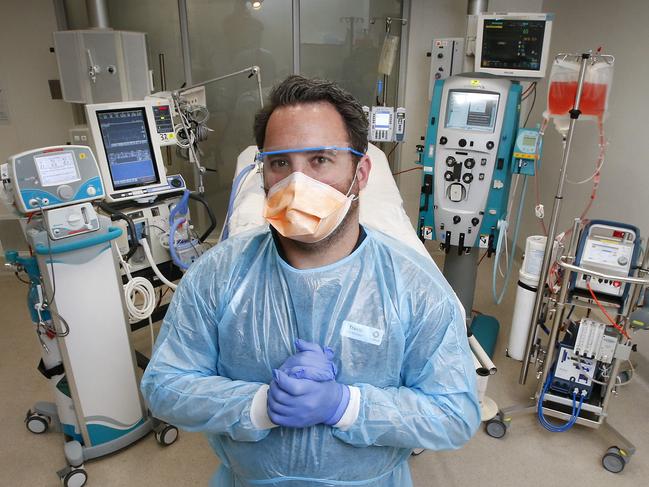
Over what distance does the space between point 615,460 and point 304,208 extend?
2053mm

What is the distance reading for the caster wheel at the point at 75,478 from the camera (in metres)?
2.07

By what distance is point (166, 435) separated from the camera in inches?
90.9

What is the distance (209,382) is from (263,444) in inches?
7.3

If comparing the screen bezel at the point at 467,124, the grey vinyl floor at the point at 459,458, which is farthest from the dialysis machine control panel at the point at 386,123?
the grey vinyl floor at the point at 459,458

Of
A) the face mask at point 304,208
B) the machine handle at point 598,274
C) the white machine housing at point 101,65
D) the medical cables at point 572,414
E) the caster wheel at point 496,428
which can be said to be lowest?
the caster wheel at point 496,428

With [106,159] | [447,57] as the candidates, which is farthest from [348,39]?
[106,159]

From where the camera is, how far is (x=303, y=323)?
3.51 feet

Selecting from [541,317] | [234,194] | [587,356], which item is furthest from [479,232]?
[234,194]

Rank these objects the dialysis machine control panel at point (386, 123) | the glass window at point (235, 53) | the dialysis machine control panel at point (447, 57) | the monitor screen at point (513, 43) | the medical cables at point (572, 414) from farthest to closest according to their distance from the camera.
Result: 1. the glass window at point (235, 53)
2. the dialysis machine control panel at point (386, 123)
3. the dialysis machine control panel at point (447, 57)
4. the monitor screen at point (513, 43)
5. the medical cables at point (572, 414)

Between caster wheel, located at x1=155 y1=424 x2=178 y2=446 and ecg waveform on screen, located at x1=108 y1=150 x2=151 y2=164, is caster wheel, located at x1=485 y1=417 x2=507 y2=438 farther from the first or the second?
ecg waveform on screen, located at x1=108 y1=150 x2=151 y2=164

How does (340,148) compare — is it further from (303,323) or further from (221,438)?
(221,438)

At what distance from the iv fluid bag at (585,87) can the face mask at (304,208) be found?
1588 mm

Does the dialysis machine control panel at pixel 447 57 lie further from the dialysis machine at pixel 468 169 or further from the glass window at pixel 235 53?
the glass window at pixel 235 53

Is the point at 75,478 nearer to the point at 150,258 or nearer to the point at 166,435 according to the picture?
the point at 166,435
